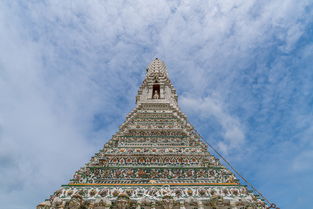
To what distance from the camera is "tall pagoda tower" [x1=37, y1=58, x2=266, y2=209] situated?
5.81m

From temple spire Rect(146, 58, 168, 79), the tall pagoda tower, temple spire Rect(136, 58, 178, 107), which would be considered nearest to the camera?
the tall pagoda tower

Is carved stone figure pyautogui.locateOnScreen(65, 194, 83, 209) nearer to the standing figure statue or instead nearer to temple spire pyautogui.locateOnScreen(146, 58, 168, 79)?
the standing figure statue

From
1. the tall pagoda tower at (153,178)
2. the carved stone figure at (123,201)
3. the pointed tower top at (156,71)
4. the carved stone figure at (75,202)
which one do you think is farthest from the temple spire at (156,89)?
the carved stone figure at (75,202)

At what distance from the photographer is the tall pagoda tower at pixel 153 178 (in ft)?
19.1

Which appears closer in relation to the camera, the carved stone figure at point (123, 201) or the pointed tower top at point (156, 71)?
the carved stone figure at point (123, 201)

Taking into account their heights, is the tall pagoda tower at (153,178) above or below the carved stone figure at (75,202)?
above

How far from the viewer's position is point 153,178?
7.52 metres

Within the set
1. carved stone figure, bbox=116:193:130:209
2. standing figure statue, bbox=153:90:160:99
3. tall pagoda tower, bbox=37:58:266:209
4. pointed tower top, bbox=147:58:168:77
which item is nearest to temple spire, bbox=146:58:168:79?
pointed tower top, bbox=147:58:168:77

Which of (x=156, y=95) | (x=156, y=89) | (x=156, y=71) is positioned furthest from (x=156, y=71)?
(x=156, y=95)

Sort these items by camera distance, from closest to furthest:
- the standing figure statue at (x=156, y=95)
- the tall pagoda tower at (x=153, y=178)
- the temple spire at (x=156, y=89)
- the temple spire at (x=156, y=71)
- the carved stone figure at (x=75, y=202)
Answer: the carved stone figure at (x=75, y=202)
the tall pagoda tower at (x=153, y=178)
the temple spire at (x=156, y=89)
the standing figure statue at (x=156, y=95)
the temple spire at (x=156, y=71)

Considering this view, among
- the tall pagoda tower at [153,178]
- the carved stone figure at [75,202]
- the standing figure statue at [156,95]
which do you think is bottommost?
the carved stone figure at [75,202]

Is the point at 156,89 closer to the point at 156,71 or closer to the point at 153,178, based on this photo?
the point at 156,71

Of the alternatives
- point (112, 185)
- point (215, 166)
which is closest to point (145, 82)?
point (215, 166)

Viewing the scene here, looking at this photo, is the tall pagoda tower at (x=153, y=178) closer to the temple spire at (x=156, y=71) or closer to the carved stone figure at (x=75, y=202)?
the carved stone figure at (x=75, y=202)
